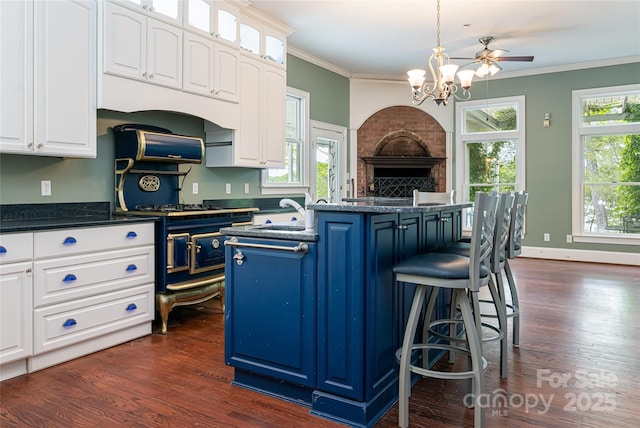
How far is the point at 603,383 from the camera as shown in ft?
8.25

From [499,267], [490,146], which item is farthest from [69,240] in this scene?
[490,146]

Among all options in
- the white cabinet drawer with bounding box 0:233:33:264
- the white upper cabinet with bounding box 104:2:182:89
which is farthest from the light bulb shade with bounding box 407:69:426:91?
the white cabinet drawer with bounding box 0:233:33:264

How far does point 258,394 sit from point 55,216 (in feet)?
6.80

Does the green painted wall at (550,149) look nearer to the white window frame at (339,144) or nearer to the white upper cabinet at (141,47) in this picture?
the white window frame at (339,144)

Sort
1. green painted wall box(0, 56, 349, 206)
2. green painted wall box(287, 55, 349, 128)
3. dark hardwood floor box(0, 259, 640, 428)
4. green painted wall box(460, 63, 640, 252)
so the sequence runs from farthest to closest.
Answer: green painted wall box(460, 63, 640, 252)
green painted wall box(287, 55, 349, 128)
green painted wall box(0, 56, 349, 206)
dark hardwood floor box(0, 259, 640, 428)

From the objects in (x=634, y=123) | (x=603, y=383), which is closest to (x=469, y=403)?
(x=603, y=383)

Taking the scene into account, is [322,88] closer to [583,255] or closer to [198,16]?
[198,16]

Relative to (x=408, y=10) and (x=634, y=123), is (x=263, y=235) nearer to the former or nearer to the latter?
(x=408, y=10)

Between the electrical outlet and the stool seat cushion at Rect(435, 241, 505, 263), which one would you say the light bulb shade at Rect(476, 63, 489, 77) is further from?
the electrical outlet

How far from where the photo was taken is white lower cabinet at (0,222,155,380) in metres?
2.57

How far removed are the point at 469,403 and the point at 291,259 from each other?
45.6 inches

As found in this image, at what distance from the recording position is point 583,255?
6.80 m

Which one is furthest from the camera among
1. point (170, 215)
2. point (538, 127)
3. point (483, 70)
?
point (538, 127)

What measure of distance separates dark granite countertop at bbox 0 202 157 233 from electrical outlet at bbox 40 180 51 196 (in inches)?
3.4
